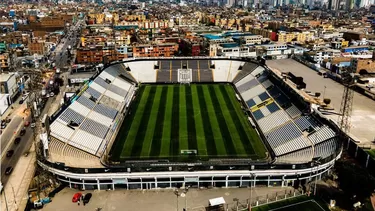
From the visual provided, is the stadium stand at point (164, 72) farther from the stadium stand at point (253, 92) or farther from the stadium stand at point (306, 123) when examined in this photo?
the stadium stand at point (306, 123)

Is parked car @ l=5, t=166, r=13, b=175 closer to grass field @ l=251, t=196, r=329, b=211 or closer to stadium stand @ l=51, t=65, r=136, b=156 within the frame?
stadium stand @ l=51, t=65, r=136, b=156

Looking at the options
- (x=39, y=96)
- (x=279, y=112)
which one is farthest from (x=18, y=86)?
(x=279, y=112)

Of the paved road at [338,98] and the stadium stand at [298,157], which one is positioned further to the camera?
the paved road at [338,98]

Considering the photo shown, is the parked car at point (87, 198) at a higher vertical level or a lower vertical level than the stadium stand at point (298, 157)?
lower

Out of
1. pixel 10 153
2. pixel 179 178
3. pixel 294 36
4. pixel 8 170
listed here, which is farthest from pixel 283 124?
pixel 294 36

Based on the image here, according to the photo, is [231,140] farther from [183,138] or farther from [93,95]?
[93,95]

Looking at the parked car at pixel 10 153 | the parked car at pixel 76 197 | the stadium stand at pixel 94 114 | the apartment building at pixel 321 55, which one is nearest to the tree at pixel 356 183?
the parked car at pixel 76 197

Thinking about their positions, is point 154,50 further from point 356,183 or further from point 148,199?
point 356,183
